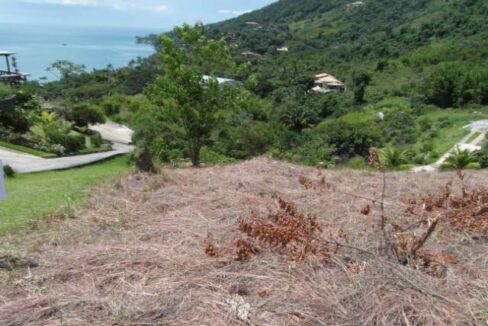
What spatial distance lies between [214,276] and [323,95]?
2172 inches

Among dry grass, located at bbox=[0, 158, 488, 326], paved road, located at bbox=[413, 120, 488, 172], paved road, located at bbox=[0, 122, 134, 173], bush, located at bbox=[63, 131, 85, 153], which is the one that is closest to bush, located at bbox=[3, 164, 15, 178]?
paved road, located at bbox=[0, 122, 134, 173]

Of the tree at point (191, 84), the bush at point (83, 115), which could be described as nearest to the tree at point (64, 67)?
the bush at point (83, 115)

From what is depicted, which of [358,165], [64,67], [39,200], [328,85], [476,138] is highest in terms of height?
[39,200]

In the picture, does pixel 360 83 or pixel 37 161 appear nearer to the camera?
pixel 37 161

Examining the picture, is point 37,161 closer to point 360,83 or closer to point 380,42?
point 360,83

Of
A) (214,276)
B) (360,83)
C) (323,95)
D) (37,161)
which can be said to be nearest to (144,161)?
(214,276)

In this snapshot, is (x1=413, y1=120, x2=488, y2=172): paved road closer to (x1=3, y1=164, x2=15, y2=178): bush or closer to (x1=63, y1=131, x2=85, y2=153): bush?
(x1=63, y1=131, x2=85, y2=153): bush

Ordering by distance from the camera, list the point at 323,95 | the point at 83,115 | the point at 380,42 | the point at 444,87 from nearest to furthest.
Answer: the point at 83,115 → the point at 444,87 → the point at 323,95 → the point at 380,42

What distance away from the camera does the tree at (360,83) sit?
5641cm

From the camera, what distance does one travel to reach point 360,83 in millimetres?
58719

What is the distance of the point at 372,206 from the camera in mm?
5902

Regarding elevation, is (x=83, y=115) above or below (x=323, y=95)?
above

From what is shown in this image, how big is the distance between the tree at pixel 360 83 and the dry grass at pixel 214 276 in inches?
2060

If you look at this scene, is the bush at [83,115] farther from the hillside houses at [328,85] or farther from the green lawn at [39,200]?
the hillside houses at [328,85]
